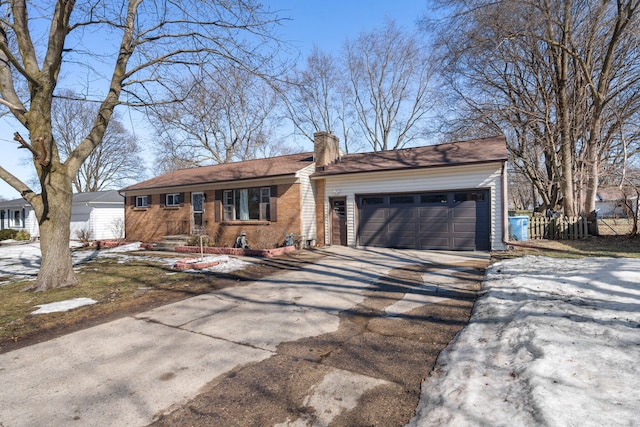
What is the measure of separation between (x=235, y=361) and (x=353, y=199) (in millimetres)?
10788

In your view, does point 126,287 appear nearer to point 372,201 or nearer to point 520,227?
point 372,201

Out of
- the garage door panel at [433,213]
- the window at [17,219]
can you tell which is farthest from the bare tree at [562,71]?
the window at [17,219]

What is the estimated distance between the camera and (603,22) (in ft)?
45.5

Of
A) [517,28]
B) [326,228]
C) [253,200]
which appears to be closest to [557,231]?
[517,28]

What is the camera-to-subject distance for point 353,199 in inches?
549

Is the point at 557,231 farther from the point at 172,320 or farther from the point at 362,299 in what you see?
the point at 172,320

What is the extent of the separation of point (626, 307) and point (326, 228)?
1091 cm

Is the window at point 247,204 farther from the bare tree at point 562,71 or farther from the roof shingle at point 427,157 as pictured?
the bare tree at point 562,71

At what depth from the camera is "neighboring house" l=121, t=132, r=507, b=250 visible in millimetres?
11711

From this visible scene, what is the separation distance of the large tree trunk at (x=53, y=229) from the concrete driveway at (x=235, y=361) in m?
3.17

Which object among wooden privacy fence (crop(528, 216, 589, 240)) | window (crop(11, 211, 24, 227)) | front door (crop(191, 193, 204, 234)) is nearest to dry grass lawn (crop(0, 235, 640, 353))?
wooden privacy fence (crop(528, 216, 589, 240))

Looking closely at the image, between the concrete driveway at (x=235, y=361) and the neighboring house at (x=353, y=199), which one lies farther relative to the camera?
the neighboring house at (x=353, y=199)

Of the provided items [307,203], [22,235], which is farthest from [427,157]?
[22,235]

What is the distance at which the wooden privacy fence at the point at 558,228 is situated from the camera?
13352mm
